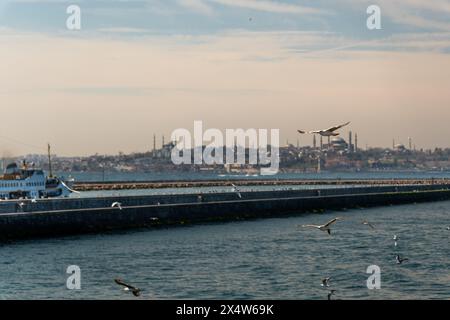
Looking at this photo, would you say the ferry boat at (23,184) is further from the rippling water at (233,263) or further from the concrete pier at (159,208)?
the rippling water at (233,263)

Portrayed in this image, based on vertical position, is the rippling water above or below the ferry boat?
Result: below

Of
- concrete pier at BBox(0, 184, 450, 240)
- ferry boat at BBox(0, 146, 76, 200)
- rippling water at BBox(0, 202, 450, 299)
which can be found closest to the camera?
rippling water at BBox(0, 202, 450, 299)

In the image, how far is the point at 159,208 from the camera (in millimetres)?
53781

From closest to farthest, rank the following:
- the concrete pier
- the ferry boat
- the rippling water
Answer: the rippling water, the concrete pier, the ferry boat

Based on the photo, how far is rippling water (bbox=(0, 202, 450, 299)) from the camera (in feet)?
86.7

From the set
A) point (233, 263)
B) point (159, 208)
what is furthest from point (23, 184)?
point (233, 263)

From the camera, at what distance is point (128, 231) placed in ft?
158

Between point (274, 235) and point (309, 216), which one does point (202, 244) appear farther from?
point (309, 216)

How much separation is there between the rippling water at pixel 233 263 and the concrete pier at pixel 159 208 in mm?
2012

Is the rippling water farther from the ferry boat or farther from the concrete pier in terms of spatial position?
the ferry boat

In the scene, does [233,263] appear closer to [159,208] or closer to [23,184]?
[159,208]

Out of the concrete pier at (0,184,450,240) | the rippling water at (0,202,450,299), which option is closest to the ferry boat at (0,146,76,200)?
the concrete pier at (0,184,450,240)

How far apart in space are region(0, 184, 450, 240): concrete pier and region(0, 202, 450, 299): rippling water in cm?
201

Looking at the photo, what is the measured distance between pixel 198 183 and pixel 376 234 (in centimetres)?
8562
